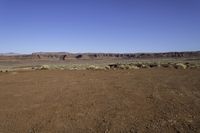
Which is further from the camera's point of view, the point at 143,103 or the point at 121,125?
the point at 143,103

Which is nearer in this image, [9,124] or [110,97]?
[9,124]

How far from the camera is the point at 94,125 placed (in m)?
8.28

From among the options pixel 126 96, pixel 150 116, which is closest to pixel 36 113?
pixel 150 116

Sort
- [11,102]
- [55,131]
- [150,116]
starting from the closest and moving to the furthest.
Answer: [55,131]
[150,116]
[11,102]

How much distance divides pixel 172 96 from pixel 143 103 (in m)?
2.44

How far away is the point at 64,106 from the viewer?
11.2 m

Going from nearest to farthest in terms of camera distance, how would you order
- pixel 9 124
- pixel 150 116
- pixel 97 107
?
pixel 9 124 < pixel 150 116 < pixel 97 107

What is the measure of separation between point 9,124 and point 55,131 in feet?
5.63

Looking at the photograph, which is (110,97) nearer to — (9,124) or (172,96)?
(172,96)

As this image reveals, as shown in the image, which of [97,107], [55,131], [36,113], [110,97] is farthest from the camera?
[110,97]

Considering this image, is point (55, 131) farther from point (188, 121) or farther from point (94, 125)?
point (188, 121)

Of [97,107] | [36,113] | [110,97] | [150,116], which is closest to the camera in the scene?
[150,116]

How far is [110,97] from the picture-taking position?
13391 millimetres

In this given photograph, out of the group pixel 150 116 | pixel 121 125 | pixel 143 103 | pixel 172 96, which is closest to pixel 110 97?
pixel 143 103
